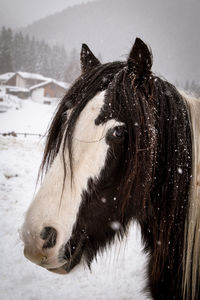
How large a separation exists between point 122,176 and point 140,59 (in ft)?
3.18

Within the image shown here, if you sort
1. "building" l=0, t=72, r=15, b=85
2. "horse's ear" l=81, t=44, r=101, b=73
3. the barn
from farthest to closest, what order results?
"building" l=0, t=72, r=15, b=85 → the barn → "horse's ear" l=81, t=44, r=101, b=73

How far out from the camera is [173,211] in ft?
5.63

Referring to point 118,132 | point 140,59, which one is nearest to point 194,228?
point 118,132

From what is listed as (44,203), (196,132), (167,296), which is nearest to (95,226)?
(44,203)

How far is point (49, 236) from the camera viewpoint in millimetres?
1396

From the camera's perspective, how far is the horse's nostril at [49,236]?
1.38 metres

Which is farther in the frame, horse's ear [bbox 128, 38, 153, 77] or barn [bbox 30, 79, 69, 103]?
barn [bbox 30, 79, 69, 103]

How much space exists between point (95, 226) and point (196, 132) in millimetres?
1236

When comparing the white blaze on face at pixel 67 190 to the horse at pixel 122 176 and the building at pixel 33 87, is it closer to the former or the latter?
the horse at pixel 122 176

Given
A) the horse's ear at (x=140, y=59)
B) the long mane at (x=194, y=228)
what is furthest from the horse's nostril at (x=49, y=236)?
the horse's ear at (x=140, y=59)

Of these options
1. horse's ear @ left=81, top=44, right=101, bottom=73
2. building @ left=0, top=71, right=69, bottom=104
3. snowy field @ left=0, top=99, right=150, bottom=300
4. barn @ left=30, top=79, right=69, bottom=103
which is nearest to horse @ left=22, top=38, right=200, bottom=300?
horse's ear @ left=81, top=44, right=101, bottom=73

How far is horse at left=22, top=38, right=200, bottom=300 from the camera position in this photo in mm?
1466

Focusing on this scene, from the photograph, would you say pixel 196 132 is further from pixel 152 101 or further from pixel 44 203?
pixel 44 203

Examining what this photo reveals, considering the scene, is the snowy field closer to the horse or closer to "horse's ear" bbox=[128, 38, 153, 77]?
the horse
